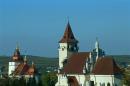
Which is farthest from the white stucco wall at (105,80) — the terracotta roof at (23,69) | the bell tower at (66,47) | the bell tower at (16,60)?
the bell tower at (16,60)

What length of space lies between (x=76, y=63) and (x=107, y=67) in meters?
Answer: 6.22

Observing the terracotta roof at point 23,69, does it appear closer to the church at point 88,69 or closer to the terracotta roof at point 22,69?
the terracotta roof at point 22,69

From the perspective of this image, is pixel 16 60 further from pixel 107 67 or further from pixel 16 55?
pixel 107 67

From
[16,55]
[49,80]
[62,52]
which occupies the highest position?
[16,55]

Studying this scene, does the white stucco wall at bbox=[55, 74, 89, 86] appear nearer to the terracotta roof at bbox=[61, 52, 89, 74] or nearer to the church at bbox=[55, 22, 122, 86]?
the church at bbox=[55, 22, 122, 86]

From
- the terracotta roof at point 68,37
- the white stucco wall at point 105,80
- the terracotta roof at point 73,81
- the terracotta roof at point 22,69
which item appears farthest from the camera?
the terracotta roof at point 22,69

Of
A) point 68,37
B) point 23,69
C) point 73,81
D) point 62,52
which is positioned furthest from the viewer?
point 23,69

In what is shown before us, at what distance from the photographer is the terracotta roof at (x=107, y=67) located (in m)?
86.4

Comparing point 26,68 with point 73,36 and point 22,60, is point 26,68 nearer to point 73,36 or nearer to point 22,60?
point 22,60

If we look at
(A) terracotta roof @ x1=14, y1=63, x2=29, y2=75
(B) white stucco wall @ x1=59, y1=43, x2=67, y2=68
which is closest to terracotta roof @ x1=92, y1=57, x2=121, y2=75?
(B) white stucco wall @ x1=59, y1=43, x2=67, y2=68

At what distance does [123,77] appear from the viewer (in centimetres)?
8819

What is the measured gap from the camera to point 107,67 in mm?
86812

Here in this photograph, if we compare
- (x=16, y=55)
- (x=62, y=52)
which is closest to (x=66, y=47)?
(x=62, y=52)

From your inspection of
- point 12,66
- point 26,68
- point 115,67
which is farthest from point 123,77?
point 12,66
